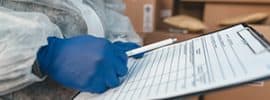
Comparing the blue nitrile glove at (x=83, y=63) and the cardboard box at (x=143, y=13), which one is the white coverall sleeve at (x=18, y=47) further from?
the cardboard box at (x=143, y=13)

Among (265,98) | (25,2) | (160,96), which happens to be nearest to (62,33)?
(25,2)

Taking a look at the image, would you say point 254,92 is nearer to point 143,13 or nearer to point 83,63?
point 143,13

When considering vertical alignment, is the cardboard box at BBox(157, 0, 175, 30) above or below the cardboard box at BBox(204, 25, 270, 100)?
above

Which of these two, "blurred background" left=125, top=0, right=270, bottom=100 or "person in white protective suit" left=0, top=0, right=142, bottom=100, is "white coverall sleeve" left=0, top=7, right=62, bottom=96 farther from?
"blurred background" left=125, top=0, right=270, bottom=100

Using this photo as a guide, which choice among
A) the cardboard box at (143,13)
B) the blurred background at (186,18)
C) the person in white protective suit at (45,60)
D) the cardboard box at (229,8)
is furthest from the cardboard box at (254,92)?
the person in white protective suit at (45,60)

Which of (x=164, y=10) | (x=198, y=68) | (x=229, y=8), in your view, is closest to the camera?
(x=198, y=68)

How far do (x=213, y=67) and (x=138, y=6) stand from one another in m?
1.23

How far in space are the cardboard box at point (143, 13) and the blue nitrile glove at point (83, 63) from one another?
1115 mm

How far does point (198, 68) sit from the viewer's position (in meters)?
0.45

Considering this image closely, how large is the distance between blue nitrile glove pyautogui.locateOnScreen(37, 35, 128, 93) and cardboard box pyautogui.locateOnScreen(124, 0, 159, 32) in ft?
3.66

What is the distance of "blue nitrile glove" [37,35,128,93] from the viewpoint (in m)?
0.48

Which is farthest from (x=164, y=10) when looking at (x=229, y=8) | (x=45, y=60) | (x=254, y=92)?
(x=45, y=60)

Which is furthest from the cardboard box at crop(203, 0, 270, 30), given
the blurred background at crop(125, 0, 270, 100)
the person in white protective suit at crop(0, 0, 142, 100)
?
the person in white protective suit at crop(0, 0, 142, 100)

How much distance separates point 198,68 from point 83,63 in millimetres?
161
